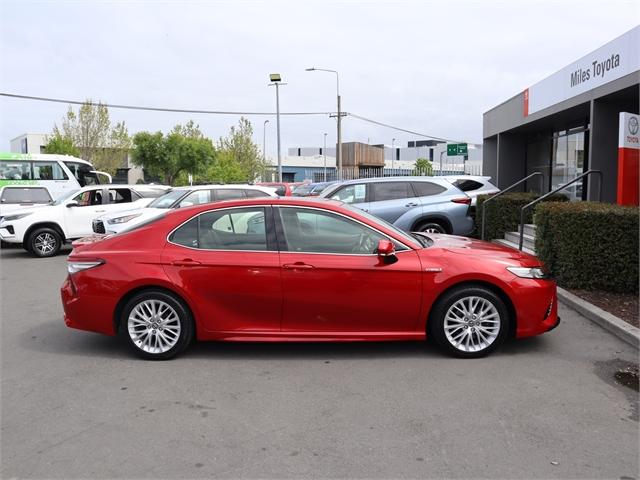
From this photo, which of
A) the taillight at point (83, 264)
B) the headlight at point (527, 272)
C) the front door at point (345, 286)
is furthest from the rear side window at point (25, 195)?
the headlight at point (527, 272)

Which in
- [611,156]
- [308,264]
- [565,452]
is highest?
[611,156]

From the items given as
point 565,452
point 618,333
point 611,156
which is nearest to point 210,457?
point 565,452

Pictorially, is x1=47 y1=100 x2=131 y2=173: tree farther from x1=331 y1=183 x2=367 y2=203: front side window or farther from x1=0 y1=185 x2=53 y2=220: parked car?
x1=331 y1=183 x2=367 y2=203: front side window

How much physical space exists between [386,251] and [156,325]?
223 cm

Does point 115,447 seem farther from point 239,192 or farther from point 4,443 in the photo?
point 239,192

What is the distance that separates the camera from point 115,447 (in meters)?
3.58

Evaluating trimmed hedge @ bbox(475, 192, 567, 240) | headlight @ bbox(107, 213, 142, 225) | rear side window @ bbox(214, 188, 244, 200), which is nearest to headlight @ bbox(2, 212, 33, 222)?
headlight @ bbox(107, 213, 142, 225)

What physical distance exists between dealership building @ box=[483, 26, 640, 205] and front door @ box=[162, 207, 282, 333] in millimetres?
6853

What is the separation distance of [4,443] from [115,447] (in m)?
0.77

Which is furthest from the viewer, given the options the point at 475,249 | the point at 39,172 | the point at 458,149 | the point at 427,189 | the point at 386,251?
the point at 458,149

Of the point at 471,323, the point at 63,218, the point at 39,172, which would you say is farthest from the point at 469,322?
the point at 39,172

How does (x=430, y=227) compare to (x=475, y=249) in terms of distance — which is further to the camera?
(x=430, y=227)

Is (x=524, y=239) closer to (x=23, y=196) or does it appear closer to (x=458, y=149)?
(x=23, y=196)

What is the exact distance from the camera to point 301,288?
510 centimetres
